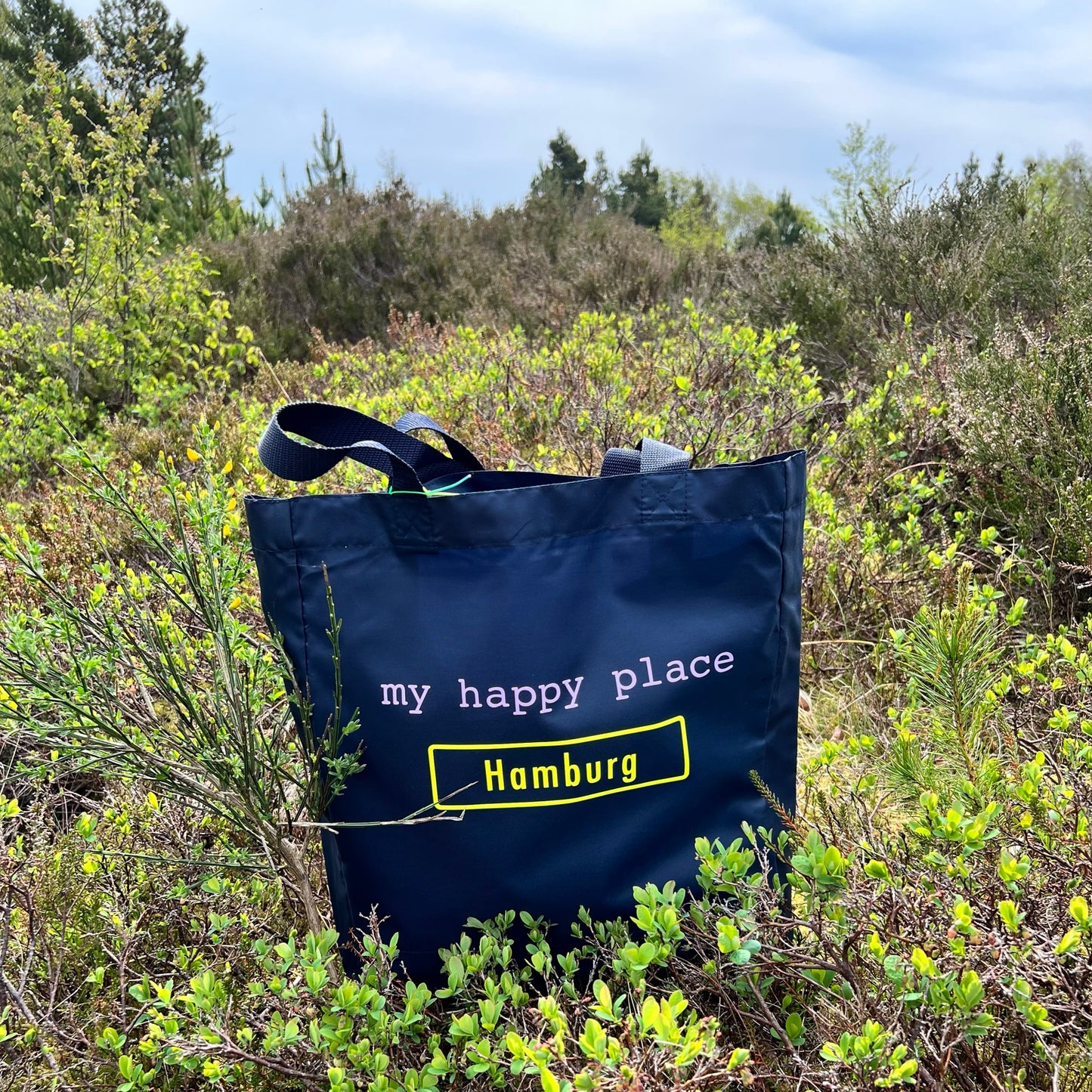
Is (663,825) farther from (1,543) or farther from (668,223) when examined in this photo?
(668,223)

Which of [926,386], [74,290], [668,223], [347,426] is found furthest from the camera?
[668,223]

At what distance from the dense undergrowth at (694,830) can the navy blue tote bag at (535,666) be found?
0.24 feet

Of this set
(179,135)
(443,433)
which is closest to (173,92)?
(179,135)

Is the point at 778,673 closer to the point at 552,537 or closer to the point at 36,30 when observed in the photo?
the point at 552,537

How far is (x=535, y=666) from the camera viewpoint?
49.3 inches

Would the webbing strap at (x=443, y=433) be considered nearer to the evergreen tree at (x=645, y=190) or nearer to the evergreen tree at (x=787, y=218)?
the evergreen tree at (x=787, y=218)

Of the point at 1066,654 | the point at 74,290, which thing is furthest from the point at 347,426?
the point at 74,290

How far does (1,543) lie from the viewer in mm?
1613

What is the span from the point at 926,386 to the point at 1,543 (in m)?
3.30

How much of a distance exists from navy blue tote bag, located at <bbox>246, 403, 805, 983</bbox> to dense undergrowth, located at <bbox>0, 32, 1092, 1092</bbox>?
73mm

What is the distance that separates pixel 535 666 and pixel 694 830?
0.40 m

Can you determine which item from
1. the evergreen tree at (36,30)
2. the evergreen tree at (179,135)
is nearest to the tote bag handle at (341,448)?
the evergreen tree at (179,135)

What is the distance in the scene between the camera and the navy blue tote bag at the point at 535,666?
1253mm

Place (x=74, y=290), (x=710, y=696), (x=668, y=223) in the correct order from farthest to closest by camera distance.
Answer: (x=668, y=223)
(x=74, y=290)
(x=710, y=696)
